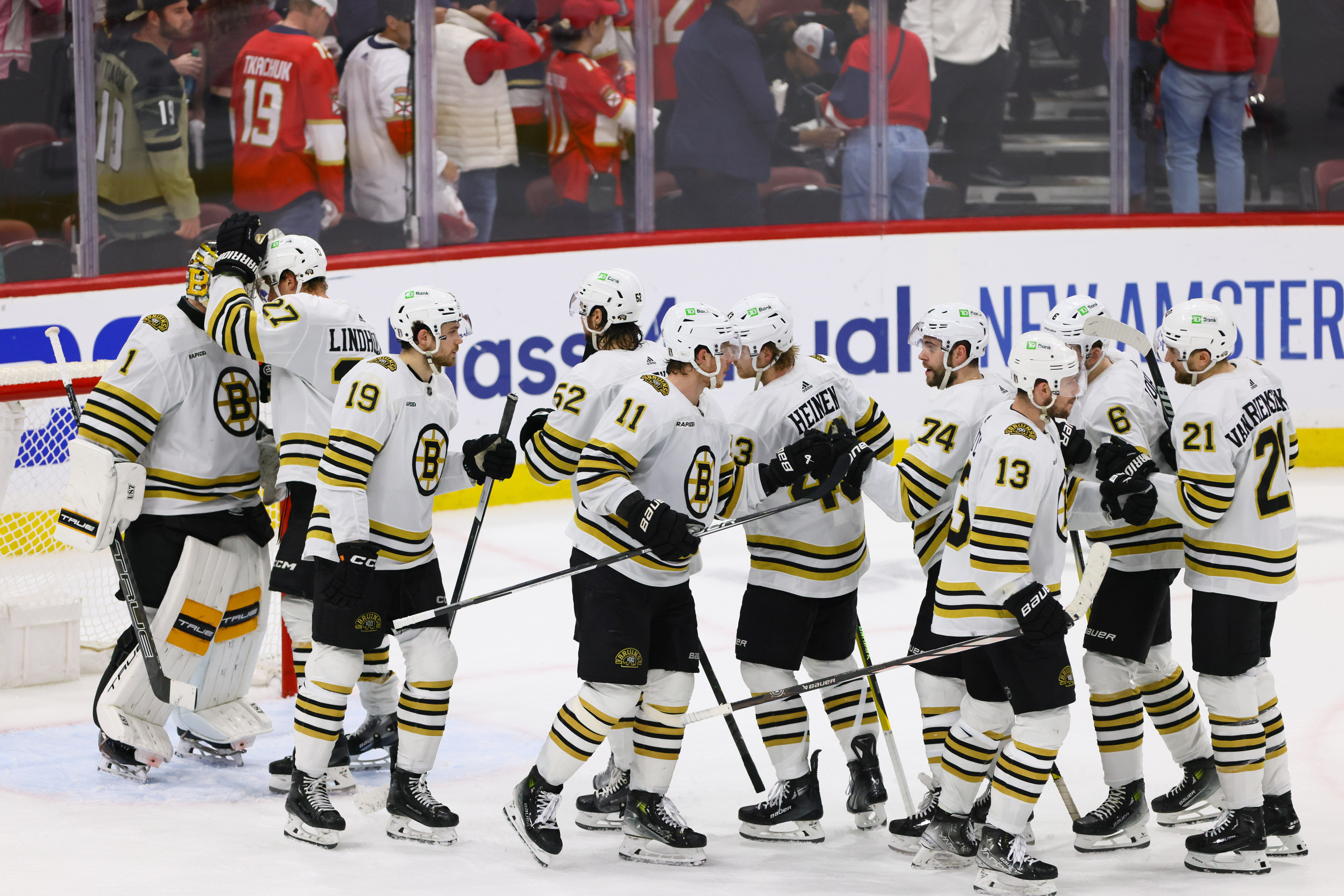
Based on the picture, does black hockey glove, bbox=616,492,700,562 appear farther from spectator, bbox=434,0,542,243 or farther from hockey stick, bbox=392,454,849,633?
spectator, bbox=434,0,542,243

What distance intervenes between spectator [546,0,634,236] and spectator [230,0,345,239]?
105 cm

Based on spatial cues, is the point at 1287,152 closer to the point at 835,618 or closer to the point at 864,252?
the point at 864,252

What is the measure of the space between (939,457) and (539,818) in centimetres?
122

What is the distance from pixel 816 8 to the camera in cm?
826

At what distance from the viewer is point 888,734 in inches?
163

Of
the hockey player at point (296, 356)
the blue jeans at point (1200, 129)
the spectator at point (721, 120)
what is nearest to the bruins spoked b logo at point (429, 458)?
the hockey player at point (296, 356)

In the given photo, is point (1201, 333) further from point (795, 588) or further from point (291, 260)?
point (291, 260)

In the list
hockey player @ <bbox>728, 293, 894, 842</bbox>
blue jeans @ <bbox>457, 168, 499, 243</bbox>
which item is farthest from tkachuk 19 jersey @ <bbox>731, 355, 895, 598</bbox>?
blue jeans @ <bbox>457, 168, 499, 243</bbox>

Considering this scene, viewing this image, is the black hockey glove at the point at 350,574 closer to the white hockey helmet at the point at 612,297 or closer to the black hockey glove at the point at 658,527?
the black hockey glove at the point at 658,527

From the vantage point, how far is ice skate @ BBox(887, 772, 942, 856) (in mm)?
3955

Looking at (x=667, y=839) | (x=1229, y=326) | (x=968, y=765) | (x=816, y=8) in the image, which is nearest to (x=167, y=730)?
(x=667, y=839)

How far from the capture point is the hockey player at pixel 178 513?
4.35 meters

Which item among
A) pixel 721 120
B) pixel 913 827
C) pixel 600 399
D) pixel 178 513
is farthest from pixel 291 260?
pixel 721 120

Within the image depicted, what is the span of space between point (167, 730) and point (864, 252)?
14.7ft
